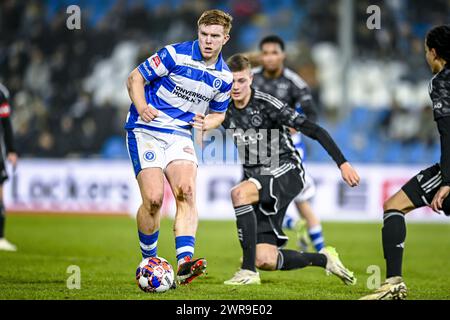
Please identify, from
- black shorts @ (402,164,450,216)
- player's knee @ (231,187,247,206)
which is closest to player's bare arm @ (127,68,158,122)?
player's knee @ (231,187,247,206)

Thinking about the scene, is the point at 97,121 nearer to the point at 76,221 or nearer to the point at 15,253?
the point at 76,221

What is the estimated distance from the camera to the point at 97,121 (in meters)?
18.6

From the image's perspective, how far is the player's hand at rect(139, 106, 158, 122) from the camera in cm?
689

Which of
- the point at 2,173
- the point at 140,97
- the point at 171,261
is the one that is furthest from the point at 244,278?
the point at 2,173

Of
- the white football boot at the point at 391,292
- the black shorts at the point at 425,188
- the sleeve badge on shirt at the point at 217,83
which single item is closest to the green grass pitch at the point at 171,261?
the white football boot at the point at 391,292

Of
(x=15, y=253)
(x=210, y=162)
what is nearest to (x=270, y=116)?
(x=15, y=253)

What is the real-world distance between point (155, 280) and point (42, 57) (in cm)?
1384

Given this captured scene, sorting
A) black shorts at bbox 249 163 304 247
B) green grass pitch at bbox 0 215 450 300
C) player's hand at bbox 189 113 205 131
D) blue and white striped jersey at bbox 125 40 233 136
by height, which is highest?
blue and white striped jersey at bbox 125 40 233 136

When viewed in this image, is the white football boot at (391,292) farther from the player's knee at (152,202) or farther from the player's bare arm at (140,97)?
the player's bare arm at (140,97)

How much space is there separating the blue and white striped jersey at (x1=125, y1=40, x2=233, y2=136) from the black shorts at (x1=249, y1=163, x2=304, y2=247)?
1115 millimetres

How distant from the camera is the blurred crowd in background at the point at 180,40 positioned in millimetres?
18125

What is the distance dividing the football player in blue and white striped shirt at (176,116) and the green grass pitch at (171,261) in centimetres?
68

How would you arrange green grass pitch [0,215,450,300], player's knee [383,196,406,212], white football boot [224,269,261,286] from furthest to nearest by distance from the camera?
white football boot [224,269,261,286]
green grass pitch [0,215,450,300]
player's knee [383,196,406,212]

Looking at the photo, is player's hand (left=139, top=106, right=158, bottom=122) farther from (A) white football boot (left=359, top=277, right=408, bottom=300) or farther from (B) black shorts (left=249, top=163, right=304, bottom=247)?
(A) white football boot (left=359, top=277, right=408, bottom=300)
